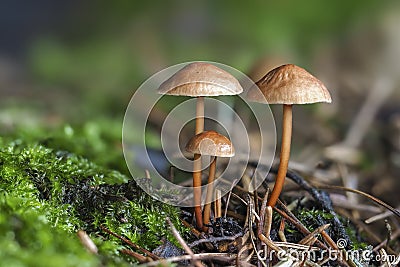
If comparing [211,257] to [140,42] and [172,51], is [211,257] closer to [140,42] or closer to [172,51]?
[172,51]

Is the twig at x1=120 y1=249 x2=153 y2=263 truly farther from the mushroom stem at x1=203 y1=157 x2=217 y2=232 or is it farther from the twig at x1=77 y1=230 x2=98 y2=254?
the mushroom stem at x1=203 y1=157 x2=217 y2=232

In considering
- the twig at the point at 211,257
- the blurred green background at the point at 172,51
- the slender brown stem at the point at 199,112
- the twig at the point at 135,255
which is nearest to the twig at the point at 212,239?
the twig at the point at 211,257

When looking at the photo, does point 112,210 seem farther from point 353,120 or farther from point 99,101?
point 99,101

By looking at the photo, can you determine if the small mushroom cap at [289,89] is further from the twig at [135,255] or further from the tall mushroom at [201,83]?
the twig at [135,255]

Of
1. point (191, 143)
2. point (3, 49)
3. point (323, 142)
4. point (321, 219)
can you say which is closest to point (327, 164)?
point (323, 142)

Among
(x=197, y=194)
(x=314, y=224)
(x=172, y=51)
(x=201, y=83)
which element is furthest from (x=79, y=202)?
(x=172, y=51)

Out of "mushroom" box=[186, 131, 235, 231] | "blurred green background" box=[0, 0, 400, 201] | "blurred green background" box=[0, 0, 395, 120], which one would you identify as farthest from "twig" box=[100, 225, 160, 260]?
"blurred green background" box=[0, 0, 395, 120]
